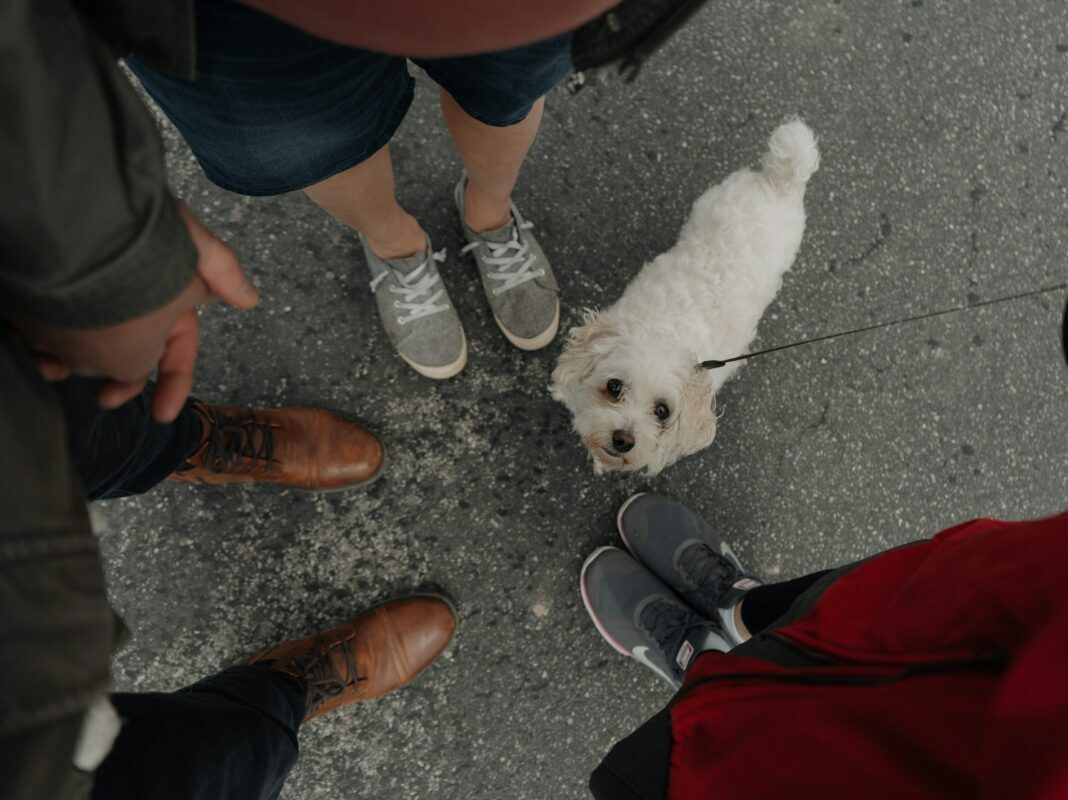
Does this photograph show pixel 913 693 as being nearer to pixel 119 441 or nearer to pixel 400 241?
pixel 119 441

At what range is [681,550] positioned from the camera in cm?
172

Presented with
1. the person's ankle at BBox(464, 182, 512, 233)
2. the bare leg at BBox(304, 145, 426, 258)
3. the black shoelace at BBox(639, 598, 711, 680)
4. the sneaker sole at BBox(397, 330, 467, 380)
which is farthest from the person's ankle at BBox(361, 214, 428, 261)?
the black shoelace at BBox(639, 598, 711, 680)

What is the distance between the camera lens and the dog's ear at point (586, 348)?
149 cm

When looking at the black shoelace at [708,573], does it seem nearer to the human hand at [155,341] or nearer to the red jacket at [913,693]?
the red jacket at [913,693]

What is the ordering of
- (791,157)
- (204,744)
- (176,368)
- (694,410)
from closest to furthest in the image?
(176,368) < (204,744) < (694,410) < (791,157)

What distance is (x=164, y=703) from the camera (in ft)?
3.42

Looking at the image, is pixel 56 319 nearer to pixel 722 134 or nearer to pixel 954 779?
pixel 954 779

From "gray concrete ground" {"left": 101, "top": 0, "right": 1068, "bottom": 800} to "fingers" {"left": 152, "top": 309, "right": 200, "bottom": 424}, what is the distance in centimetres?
97

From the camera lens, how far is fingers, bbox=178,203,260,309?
0.69 metres

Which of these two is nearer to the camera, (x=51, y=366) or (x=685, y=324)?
(x=51, y=366)

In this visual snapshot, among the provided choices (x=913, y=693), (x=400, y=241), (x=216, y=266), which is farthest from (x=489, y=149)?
(x=913, y=693)

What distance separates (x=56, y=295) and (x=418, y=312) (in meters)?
1.12

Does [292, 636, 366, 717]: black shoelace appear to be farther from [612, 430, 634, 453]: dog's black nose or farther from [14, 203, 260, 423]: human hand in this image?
[14, 203, 260, 423]: human hand

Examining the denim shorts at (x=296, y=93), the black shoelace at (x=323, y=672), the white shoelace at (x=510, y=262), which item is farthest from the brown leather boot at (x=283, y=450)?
the denim shorts at (x=296, y=93)
